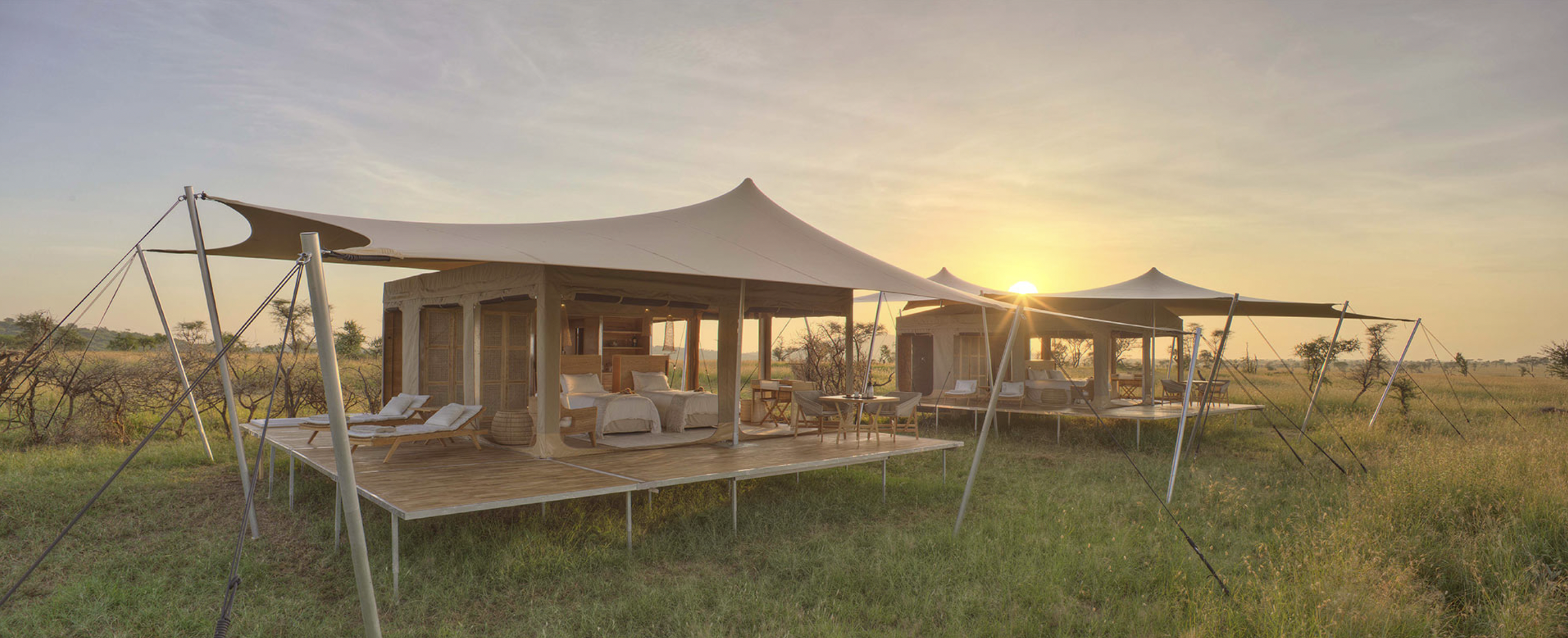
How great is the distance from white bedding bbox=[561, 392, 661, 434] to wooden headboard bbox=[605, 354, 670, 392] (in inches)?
116

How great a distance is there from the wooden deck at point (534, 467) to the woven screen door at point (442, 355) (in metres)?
1.27

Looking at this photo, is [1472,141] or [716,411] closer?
[716,411]

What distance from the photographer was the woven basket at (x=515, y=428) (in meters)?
7.29

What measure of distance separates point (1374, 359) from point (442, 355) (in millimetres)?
19693

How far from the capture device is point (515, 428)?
7.29 meters

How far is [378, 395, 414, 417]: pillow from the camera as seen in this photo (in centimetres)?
796

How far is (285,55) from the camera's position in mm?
8680

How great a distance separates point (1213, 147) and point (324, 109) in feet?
41.6

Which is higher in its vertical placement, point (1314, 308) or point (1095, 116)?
point (1095, 116)

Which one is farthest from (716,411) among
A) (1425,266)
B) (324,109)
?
(1425,266)

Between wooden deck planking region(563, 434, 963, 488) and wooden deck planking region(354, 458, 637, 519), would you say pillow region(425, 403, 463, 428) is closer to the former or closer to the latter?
wooden deck planking region(354, 458, 637, 519)

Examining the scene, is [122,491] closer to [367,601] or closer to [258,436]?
[258,436]

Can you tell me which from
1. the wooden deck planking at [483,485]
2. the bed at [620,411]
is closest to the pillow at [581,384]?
the bed at [620,411]

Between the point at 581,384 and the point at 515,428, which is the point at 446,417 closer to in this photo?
the point at 515,428
